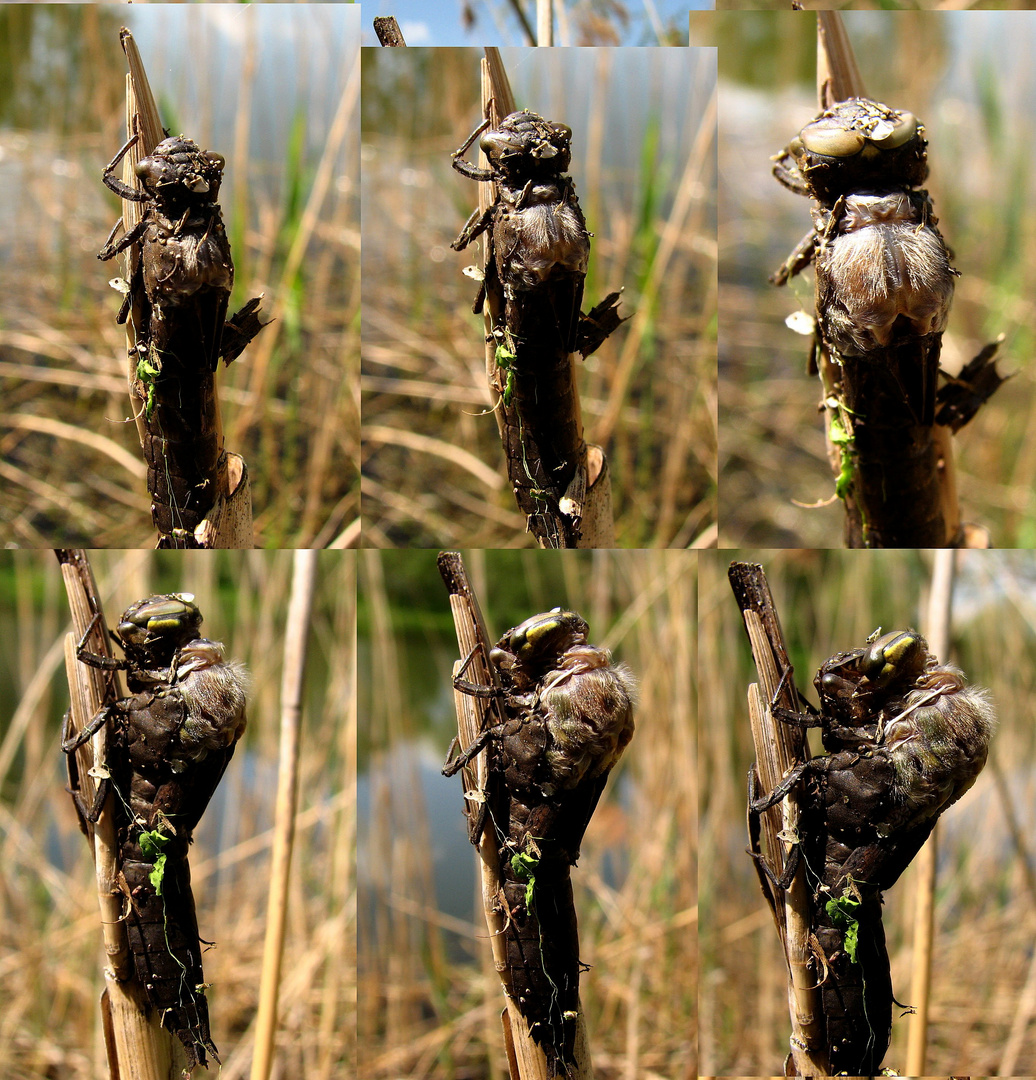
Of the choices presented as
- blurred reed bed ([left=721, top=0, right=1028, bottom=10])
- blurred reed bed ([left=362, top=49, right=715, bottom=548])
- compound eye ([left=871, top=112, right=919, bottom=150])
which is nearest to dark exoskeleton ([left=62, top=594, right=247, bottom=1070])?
blurred reed bed ([left=362, top=49, right=715, bottom=548])

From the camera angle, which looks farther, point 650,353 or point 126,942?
point 650,353

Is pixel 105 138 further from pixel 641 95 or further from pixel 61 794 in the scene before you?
pixel 61 794

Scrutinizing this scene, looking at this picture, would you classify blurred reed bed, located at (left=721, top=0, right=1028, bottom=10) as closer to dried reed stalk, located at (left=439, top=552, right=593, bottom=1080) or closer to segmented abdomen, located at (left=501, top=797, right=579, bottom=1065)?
dried reed stalk, located at (left=439, top=552, right=593, bottom=1080)

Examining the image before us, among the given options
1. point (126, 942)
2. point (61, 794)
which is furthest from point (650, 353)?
point (61, 794)

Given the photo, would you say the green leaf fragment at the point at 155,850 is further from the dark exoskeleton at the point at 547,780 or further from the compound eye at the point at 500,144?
the compound eye at the point at 500,144

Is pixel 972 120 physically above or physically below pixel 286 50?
above

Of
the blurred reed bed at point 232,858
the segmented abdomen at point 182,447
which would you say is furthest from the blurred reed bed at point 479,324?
the segmented abdomen at point 182,447

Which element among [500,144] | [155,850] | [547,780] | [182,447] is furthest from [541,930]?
[500,144]
